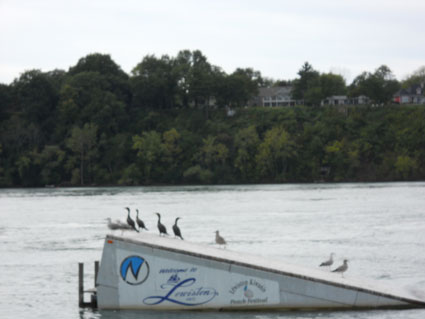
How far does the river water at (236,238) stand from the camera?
27234 millimetres

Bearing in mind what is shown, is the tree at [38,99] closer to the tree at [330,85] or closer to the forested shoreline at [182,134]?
the forested shoreline at [182,134]

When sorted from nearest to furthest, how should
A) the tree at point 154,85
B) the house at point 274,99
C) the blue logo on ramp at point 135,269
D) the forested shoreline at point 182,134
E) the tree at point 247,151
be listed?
1. the blue logo on ramp at point 135,269
2. the forested shoreline at point 182,134
3. the tree at point 247,151
4. the tree at point 154,85
5. the house at point 274,99

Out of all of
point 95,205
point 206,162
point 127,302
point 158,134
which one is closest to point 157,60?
point 158,134

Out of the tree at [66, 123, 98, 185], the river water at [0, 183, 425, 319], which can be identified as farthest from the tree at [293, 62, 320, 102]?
the river water at [0, 183, 425, 319]

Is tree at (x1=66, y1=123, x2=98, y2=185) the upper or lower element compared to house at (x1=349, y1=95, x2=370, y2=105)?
lower

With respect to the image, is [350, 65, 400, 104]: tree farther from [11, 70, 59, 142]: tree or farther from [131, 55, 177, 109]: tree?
[11, 70, 59, 142]: tree

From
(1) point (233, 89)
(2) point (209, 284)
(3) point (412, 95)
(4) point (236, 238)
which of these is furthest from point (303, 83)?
(2) point (209, 284)

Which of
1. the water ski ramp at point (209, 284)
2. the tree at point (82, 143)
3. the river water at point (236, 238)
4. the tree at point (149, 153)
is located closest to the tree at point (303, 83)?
the tree at point (149, 153)

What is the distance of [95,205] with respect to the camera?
79875 millimetres

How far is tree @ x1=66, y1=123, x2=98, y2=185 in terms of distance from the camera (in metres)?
139

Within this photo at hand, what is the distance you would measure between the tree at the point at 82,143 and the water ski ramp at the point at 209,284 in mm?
116754

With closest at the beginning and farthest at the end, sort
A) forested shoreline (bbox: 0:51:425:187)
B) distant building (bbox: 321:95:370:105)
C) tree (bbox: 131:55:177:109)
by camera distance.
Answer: forested shoreline (bbox: 0:51:425:187), tree (bbox: 131:55:177:109), distant building (bbox: 321:95:370:105)

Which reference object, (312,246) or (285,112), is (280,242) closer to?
(312,246)

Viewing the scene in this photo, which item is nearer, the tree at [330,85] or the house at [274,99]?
the tree at [330,85]
